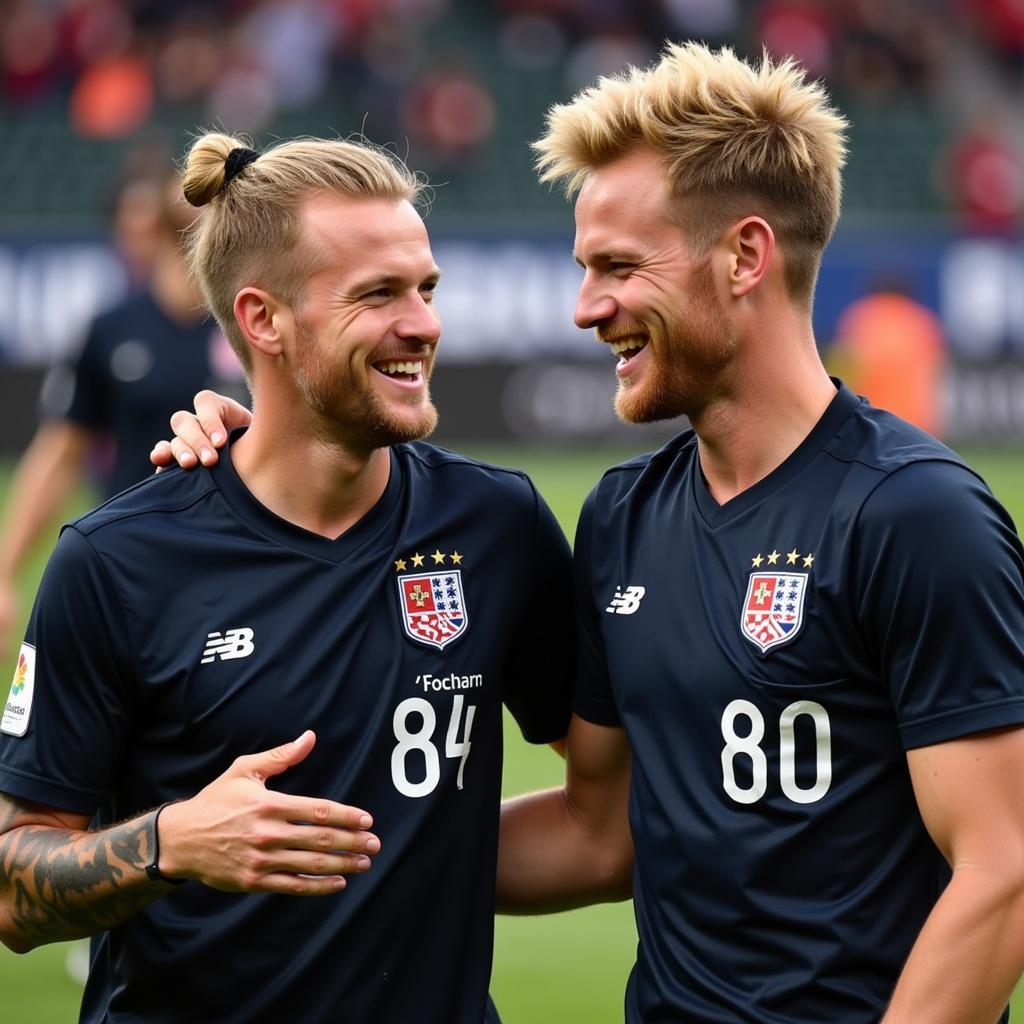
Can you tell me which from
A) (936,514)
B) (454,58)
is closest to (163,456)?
(936,514)

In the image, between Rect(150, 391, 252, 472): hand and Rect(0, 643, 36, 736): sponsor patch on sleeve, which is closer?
Rect(0, 643, 36, 736): sponsor patch on sleeve

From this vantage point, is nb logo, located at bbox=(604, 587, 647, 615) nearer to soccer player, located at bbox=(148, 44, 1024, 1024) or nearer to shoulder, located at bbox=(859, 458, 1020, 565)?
soccer player, located at bbox=(148, 44, 1024, 1024)

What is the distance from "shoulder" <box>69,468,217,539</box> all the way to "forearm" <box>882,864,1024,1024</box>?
1.59m

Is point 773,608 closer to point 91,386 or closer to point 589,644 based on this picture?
point 589,644

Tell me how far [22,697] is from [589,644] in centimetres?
109

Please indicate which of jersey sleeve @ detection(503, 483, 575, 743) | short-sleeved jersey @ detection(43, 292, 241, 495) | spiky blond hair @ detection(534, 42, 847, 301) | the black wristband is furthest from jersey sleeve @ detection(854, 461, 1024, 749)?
short-sleeved jersey @ detection(43, 292, 241, 495)

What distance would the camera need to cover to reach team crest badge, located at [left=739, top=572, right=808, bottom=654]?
313cm

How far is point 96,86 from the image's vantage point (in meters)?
20.6

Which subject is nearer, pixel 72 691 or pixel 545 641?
pixel 72 691

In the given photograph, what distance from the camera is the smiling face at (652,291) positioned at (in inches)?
132

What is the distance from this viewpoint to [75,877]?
10.7 ft

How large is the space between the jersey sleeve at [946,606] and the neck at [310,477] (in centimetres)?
107

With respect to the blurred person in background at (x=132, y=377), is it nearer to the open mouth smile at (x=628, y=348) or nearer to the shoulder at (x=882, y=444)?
the open mouth smile at (x=628, y=348)

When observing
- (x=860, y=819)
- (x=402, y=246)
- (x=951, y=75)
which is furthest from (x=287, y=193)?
(x=951, y=75)
